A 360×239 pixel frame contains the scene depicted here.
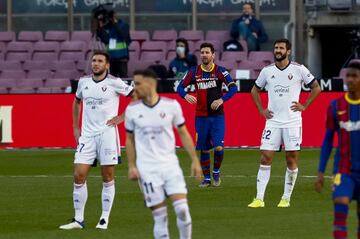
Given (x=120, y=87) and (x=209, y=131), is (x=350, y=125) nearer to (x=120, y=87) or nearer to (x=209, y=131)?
(x=120, y=87)

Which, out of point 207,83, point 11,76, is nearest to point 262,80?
point 207,83

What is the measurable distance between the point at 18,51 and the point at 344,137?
76.3 feet

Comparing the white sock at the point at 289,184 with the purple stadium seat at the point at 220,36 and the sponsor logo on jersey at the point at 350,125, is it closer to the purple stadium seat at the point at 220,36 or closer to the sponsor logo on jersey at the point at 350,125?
the sponsor logo on jersey at the point at 350,125

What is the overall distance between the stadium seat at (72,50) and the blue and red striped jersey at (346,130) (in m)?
22.4

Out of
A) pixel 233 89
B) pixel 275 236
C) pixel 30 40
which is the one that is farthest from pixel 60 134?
pixel 275 236

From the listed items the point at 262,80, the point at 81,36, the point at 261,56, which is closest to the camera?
the point at 262,80

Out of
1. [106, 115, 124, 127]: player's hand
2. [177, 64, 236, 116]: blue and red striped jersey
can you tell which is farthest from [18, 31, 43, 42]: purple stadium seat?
[106, 115, 124, 127]: player's hand

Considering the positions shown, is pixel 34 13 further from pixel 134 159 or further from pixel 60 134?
pixel 134 159

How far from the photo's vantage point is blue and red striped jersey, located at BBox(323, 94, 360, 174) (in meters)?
13.0

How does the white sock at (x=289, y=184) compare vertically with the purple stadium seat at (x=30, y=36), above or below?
below

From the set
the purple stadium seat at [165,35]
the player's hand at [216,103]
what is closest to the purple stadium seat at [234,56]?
the purple stadium seat at [165,35]

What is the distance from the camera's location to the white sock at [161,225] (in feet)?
43.2

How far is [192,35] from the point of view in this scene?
3525 centimetres

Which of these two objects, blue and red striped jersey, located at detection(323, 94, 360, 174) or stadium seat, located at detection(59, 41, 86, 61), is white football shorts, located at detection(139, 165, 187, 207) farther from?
stadium seat, located at detection(59, 41, 86, 61)
